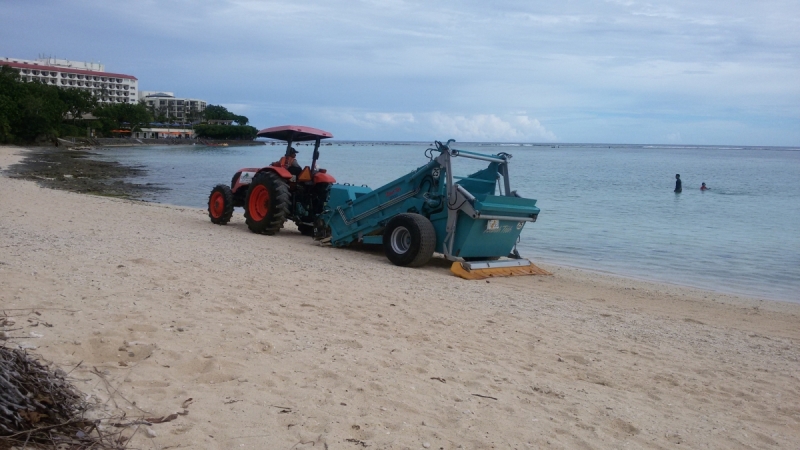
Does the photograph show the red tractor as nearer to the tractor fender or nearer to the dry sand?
the tractor fender

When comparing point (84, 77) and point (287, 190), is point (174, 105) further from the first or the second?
point (287, 190)

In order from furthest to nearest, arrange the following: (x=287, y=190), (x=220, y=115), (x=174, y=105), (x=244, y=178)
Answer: (x=174, y=105) → (x=220, y=115) → (x=244, y=178) → (x=287, y=190)

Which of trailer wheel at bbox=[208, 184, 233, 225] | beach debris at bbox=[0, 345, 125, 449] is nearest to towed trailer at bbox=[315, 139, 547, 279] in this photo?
trailer wheel at bbox=[208, 184, 233, 225]

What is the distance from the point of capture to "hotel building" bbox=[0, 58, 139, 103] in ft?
432

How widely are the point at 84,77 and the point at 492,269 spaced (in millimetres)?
156284

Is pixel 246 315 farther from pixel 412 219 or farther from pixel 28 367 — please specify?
pixel 412 219

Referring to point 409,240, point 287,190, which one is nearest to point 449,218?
point 409,240

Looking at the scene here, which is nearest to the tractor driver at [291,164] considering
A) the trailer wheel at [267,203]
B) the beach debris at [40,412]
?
the trailer wheel at [267,203]

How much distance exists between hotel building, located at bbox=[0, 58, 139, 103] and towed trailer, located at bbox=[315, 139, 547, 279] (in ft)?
444

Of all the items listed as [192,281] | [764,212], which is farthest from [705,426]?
[764,212]

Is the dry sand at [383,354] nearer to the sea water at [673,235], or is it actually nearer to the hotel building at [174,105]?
the sea water at [673,235]

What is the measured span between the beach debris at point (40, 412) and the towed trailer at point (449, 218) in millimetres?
6542

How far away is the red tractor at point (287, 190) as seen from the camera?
39.9 feet

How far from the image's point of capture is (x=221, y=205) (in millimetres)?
13594
